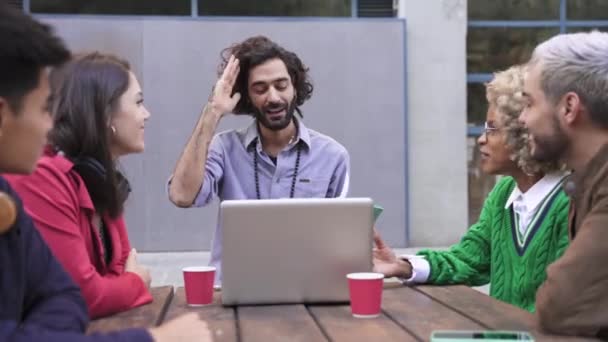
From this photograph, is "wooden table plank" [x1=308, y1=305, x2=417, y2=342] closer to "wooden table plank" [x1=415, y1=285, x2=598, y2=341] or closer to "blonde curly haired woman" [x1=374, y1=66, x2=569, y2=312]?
"wooden table plank" [x1=415, y1=285, x2=598, y2=341]

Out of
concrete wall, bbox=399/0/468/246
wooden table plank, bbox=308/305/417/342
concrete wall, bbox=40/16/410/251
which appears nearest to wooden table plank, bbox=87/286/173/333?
wooden table plank, bbox=308/305/417/342

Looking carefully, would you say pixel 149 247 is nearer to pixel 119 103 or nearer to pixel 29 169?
pixel 119 103

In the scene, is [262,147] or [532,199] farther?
[262,147]

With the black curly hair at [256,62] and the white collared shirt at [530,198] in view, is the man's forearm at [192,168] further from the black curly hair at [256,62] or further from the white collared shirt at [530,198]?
the white collared shirt at [530,198]

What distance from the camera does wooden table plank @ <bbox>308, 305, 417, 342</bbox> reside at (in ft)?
7.22

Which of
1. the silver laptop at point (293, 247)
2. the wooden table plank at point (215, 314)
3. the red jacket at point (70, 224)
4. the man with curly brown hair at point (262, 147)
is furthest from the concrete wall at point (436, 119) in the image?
the red jacket at point (70, 224)

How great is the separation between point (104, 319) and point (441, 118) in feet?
29.0

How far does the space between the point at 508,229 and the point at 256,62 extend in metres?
1.31

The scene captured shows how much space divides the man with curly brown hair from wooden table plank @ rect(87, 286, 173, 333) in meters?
0.79

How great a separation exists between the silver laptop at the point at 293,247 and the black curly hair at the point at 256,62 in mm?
1250

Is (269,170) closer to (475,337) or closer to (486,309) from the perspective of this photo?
(486,309)

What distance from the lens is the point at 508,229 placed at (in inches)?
119

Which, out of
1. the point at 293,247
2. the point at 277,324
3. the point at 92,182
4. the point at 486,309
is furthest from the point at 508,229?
the point at 92,182

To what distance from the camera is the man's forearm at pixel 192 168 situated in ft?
11.3
